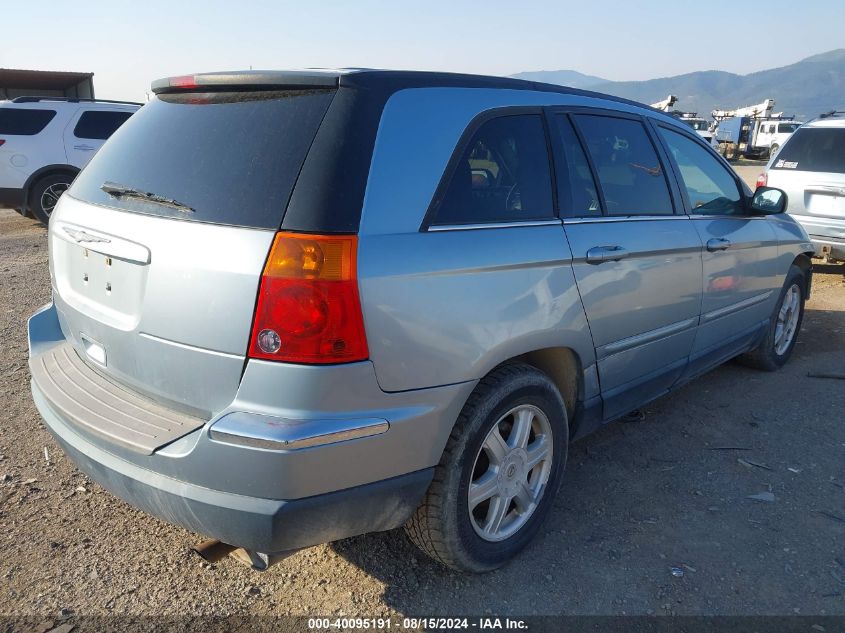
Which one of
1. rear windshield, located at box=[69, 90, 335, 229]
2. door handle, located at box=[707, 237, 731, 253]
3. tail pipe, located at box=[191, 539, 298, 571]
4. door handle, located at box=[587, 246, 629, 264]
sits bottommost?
tail pipe, located at box=[191, 539, 298, 571]

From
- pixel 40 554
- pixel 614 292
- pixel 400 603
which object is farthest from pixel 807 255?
pixel 40 554

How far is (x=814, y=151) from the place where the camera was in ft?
25.2

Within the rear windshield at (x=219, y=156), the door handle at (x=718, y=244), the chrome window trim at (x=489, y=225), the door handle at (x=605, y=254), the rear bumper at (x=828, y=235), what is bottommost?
the rear bumper at (x=828, y=235)

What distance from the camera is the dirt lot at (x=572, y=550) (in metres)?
2.47

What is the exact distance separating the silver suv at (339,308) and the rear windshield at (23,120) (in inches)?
372

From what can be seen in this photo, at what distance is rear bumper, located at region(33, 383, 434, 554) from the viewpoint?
1.96m

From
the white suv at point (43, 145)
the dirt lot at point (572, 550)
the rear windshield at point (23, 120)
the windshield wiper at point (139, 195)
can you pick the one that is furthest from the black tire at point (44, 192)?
the windshield wiper at point (139, 195)

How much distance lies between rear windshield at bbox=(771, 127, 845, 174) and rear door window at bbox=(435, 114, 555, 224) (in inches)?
243

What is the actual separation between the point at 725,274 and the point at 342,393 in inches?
111

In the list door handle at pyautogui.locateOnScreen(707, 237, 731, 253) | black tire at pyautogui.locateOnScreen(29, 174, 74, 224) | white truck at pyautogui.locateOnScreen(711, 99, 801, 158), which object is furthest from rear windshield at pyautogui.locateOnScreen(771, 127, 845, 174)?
white truck at pyautogui.locateOnScreen(711, 99, 801, 158)

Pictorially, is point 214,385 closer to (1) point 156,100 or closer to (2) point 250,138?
(2) point 250,138

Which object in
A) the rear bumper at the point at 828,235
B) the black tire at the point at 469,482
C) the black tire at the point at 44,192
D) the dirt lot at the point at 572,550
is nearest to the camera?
the black tire at the point at 469,482

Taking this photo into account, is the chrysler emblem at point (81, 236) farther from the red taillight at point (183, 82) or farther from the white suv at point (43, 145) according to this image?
the white suv at point (43, 145)

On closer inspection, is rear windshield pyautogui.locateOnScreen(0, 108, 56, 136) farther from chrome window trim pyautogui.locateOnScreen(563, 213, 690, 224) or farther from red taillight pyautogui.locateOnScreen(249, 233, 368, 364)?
red taillight pyautogui.locateOnScreen(249, 233, 368, 364)
